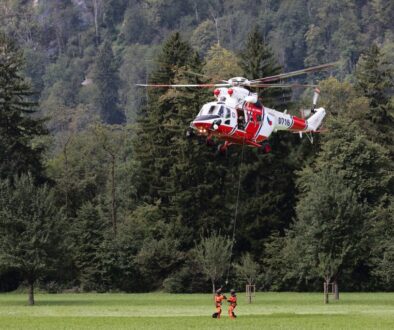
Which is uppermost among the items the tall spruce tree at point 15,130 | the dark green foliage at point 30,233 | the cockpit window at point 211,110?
the tall spruce tree at point 15,130

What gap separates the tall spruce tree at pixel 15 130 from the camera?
98.1 m

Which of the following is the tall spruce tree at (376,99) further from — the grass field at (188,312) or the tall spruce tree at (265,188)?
the grass field at (188,312)

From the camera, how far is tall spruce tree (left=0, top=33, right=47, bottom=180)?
98062mm

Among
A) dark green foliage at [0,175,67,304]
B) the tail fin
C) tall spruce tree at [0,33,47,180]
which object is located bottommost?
dark green foliage at [0,175,67,304]

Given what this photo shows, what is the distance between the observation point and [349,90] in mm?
120688

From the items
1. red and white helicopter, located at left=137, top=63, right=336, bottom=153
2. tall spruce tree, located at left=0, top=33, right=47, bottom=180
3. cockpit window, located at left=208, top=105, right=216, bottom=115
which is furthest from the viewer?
tall spruce tree, located at left=0, top=33, right=47, bottom=180

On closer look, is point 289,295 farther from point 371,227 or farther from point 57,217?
point 57,217

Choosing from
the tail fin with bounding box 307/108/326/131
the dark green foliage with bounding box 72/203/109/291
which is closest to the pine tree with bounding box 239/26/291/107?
the dark green foliage with bounding box 72/203/109/291

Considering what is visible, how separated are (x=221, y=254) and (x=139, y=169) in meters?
26.0

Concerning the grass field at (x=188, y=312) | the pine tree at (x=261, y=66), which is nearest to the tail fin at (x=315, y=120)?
the grass field at (x=188, y=312)

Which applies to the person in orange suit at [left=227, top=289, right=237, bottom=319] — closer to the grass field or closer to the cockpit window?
the grass field

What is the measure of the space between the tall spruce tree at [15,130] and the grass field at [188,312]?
12.4 meters

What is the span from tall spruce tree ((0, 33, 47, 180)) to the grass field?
12.4 m

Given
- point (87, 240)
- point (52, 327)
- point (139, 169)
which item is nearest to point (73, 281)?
point (87, 240)
